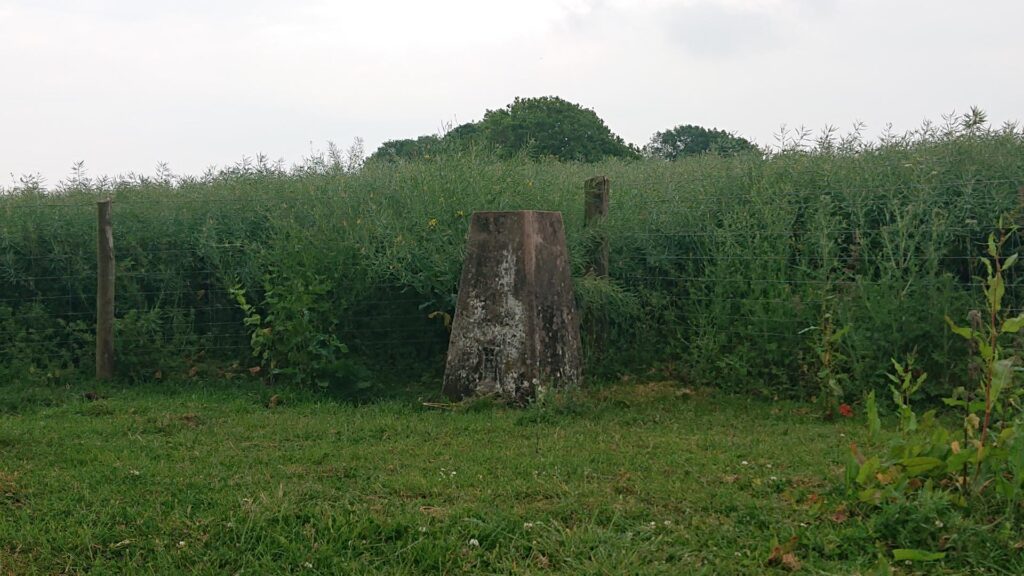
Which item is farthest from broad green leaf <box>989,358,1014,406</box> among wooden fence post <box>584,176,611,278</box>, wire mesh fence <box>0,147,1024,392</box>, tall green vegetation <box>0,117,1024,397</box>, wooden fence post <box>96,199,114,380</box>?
wooden fence post <box>96,199,114,380</box>

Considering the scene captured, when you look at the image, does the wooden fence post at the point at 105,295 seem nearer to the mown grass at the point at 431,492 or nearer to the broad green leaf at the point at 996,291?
the mown grass at the point at 431,492

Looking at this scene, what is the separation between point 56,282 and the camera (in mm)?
8141

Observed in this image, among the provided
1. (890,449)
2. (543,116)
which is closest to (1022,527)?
(890,449)

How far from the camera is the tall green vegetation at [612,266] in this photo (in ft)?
22.1

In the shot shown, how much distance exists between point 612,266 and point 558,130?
18.0m

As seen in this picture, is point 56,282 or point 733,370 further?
point 56,282

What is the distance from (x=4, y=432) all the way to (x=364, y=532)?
3.07m

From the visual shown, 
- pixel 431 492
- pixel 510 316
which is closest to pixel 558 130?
pixel 510 316

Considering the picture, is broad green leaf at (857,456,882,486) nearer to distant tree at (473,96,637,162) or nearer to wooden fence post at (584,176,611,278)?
wooden fence post at (584,176,611,278)

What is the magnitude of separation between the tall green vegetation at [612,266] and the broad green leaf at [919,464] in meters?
2.27

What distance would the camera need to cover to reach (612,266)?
8.11m

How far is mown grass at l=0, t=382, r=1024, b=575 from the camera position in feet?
12.1

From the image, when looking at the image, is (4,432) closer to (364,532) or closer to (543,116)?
(364,532)

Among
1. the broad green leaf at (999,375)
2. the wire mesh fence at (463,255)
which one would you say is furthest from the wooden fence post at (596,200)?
the broad green leaf at (999,375)
